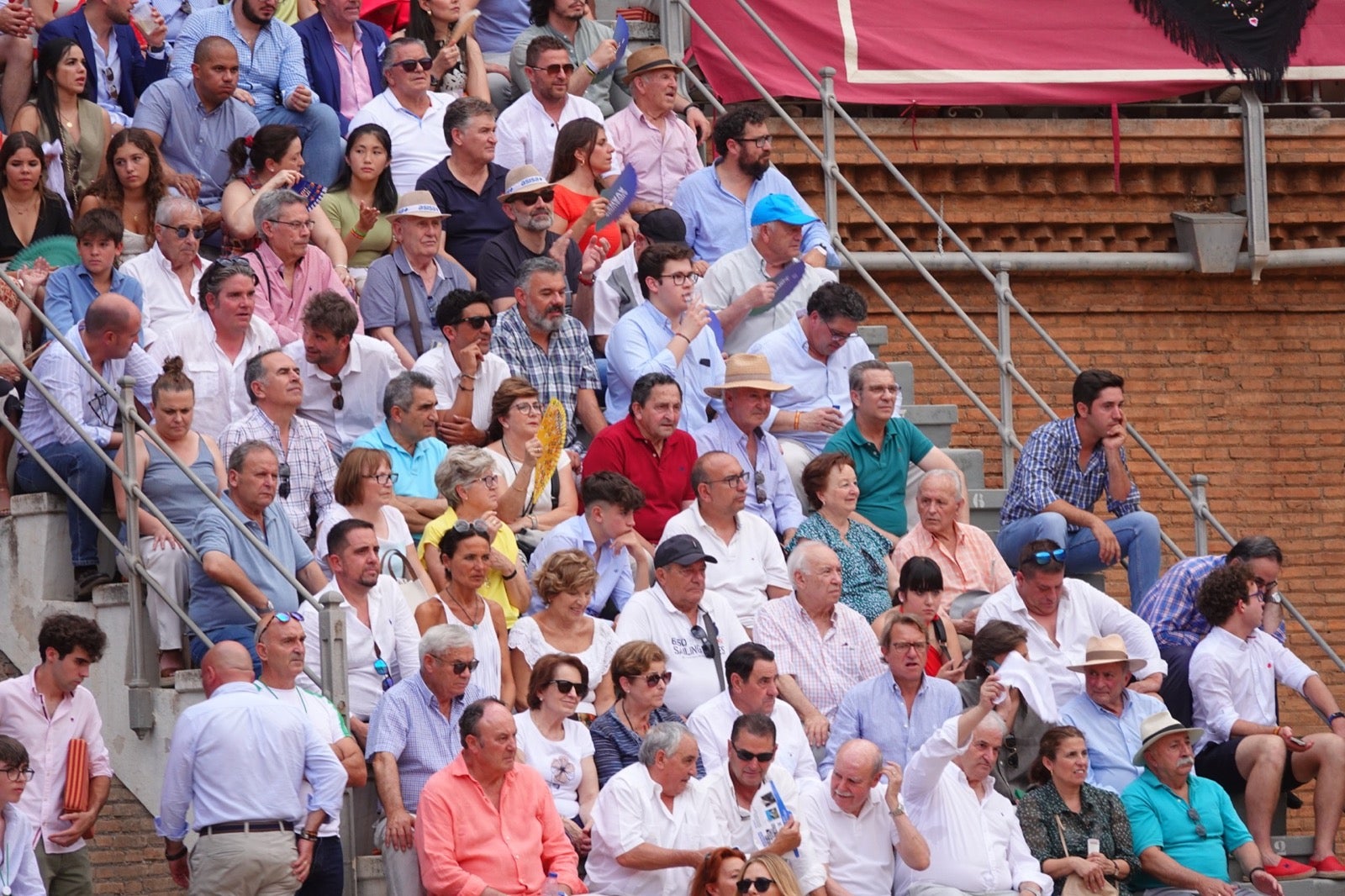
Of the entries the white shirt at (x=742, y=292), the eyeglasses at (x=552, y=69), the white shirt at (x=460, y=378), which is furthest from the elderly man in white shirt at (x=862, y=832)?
the eyeglasses at (x=552, y=69)

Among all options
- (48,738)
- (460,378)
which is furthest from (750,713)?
(48,738)

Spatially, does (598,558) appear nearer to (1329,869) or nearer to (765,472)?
(765,472)

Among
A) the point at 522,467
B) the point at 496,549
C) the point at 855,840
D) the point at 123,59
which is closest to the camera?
the point at 855,840

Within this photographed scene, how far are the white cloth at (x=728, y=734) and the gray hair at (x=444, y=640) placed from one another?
1154 millimetres

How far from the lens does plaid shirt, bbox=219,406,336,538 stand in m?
11.0

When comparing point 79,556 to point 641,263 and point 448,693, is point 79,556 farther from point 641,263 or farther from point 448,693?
point 641,263

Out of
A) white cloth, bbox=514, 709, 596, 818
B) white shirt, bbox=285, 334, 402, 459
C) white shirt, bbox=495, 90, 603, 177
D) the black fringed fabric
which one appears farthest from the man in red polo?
the black fringed fabric

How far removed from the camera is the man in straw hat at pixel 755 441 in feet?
39.8

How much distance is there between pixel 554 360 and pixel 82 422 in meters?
2.55

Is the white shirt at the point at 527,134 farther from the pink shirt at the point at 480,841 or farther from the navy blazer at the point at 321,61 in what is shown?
the pink shirt at the point at 480,841

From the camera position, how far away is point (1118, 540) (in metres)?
12.5

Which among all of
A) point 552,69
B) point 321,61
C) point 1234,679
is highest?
point 321,61

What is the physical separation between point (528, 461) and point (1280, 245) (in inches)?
284

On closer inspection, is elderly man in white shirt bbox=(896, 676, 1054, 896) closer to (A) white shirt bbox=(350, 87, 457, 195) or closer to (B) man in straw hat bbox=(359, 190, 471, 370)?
(B) man in straw hat bbox=(359, 190, 471, 370)
